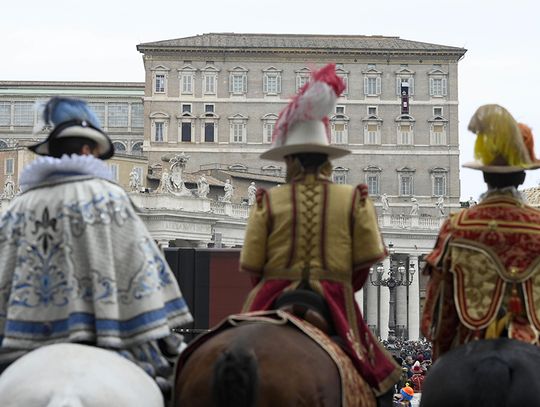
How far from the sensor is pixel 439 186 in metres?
83.0

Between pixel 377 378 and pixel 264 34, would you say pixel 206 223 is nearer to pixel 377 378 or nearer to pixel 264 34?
pixel 264 34

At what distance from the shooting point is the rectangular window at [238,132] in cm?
8331

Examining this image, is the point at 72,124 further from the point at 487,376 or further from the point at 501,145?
the point at 487,376

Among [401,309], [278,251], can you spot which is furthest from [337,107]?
[278,251]

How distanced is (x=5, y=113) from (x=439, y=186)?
35.4 meters

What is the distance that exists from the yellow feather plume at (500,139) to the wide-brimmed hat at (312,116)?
72 centimetres

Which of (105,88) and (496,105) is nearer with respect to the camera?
(496,105)

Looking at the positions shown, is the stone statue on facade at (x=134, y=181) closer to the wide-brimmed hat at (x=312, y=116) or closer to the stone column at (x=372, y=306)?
the stone column at (x=372, y=306)

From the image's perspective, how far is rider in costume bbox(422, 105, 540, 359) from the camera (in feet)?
21.5

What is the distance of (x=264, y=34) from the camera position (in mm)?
87750

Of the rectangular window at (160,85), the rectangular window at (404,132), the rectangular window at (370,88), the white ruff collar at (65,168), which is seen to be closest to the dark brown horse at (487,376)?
the white ruff collar at (65,168)

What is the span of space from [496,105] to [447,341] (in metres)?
1.21

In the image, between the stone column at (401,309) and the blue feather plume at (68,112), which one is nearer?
the blue feather plume at (68,112)

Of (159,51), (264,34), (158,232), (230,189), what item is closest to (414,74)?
(264,34)
